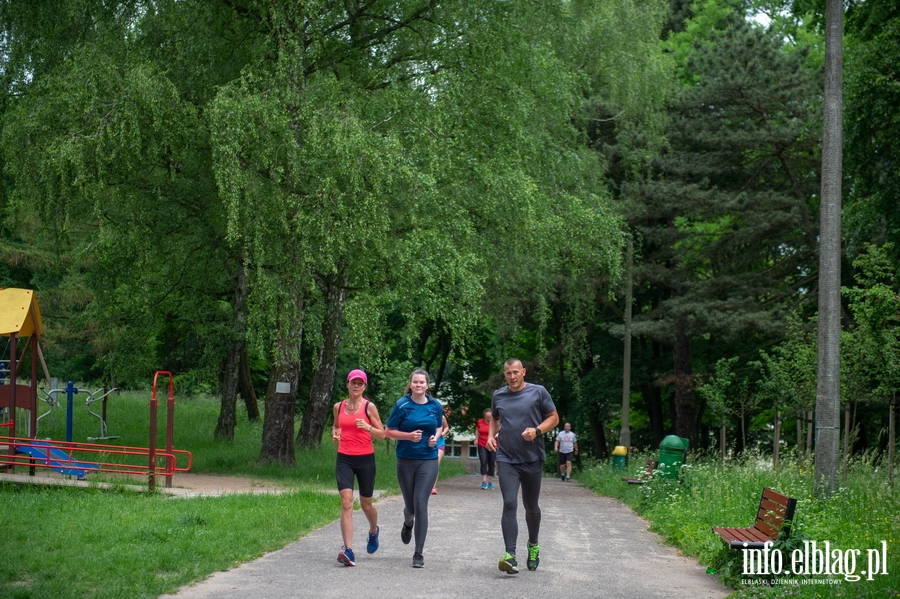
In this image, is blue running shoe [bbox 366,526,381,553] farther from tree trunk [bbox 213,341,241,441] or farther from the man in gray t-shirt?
tree trunk [bbox 213,341,241,441]

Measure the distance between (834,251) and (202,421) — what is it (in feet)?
82.3

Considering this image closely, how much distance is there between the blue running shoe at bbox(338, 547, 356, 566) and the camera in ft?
30.6

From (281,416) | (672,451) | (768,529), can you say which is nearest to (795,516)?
(768,529)

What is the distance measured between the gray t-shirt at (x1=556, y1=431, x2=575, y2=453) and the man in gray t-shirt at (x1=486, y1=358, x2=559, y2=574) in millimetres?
20507

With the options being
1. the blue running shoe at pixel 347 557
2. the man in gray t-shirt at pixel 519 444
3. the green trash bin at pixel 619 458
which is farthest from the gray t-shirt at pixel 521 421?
the green trash bin at pixel 619 458

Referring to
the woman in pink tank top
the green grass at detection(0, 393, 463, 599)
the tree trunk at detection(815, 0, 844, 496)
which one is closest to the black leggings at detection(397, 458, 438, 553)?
the woman in pink tank top

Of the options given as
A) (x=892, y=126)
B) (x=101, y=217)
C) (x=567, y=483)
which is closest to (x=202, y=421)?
(x=567, y=483)

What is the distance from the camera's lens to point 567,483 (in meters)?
29.1

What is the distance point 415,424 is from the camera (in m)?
9.72

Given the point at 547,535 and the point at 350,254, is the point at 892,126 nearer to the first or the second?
the point at 350,254

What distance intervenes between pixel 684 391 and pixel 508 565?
2529cm

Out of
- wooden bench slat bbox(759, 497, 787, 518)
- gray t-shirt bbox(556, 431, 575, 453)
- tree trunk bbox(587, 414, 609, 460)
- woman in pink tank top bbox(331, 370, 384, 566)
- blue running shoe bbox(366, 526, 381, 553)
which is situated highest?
woman in pink tank top bbox(331, 370, 384, 566)

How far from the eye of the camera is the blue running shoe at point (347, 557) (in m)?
9.34

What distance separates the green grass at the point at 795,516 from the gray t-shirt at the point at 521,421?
Result: 6.60 feet
